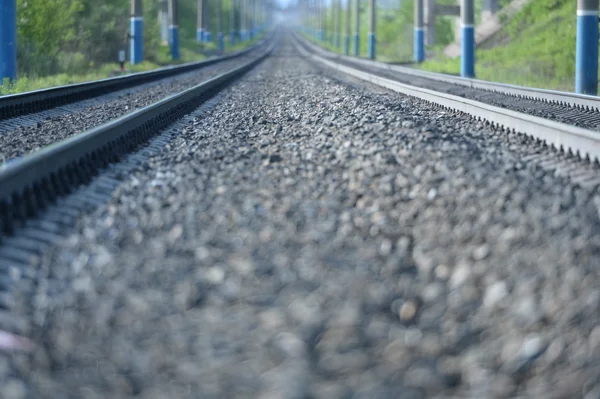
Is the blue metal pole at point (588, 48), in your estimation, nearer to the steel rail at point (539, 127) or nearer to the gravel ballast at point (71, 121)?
the steel rail at point (539, 127)

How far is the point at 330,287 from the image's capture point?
386 centimetres

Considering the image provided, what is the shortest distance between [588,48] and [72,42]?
A: 20.9 m

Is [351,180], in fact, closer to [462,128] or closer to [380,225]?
[380,225]

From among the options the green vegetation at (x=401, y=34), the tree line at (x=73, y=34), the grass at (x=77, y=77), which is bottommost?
the grass at (x=77, y=77)

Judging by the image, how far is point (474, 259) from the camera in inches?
168

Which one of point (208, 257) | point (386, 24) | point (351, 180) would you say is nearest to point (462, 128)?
point (351, 180)

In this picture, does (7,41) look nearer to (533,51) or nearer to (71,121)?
(71,121)

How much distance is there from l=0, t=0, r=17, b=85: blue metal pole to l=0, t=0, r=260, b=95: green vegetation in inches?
12.6

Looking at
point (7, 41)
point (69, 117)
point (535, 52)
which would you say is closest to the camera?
point (69, 117)

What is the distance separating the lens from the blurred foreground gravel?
3.09 metres

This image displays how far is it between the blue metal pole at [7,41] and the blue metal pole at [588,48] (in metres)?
12.3

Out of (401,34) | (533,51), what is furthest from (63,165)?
(401,34)

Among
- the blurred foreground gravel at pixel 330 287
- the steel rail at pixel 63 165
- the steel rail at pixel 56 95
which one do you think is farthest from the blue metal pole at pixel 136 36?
the blurred foreground gravel at pixel 330 287

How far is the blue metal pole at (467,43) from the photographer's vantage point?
26.1 meters
